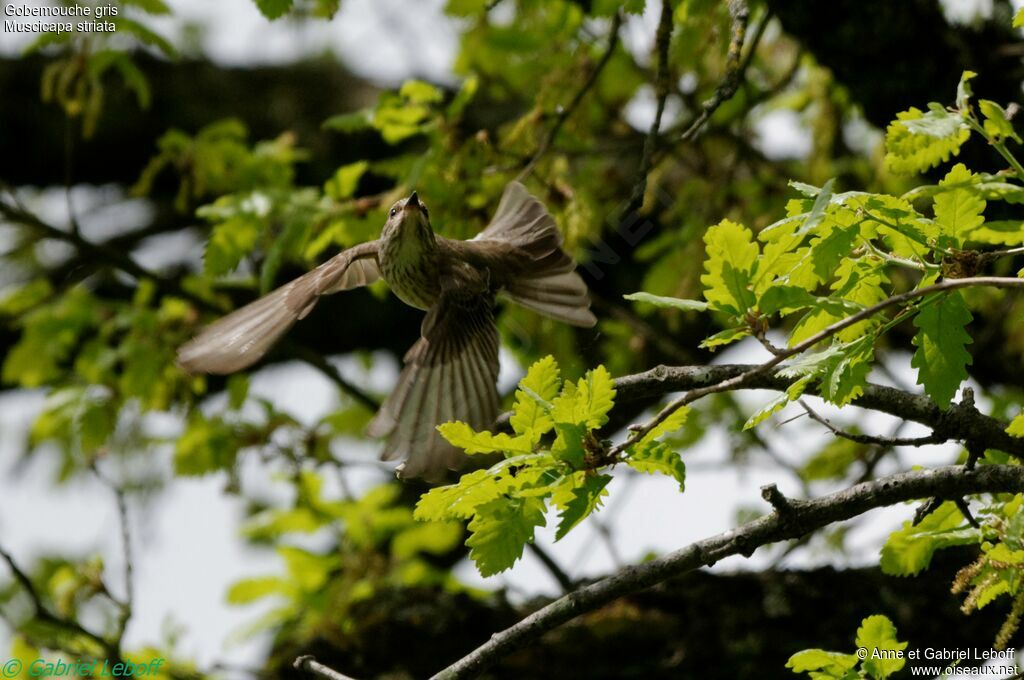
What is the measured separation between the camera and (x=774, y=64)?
5.39 m

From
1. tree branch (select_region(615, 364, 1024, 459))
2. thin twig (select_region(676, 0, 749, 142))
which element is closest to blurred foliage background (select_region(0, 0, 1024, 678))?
thin twig (select_region(676, 0, 749, 142))

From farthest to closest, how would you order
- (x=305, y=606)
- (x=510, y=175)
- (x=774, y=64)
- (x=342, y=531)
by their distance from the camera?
(x=774, y=64) < (x=342, y=531) < (x=305, y=606) < (x=510, y=175)

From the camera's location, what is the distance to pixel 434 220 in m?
3.58

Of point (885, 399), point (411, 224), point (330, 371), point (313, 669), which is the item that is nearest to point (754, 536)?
point (885, 399)

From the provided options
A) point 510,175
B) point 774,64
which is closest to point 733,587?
point 510,175

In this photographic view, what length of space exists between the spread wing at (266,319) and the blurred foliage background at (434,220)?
333mm

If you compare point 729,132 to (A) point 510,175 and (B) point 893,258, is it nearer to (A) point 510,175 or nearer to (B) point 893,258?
(A) point 510,175

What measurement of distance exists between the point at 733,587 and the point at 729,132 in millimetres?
1774

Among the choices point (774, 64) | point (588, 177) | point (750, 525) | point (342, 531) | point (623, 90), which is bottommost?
point (750, 525)

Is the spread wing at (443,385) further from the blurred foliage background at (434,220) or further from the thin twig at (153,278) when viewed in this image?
the thin twig at (153,278)

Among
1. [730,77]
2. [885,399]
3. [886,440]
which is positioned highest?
[730,77]

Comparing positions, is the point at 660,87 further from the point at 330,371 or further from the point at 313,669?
the point at 330,371

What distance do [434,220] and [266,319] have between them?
35.6 inches

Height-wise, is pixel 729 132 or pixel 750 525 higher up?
pixel 729 132
